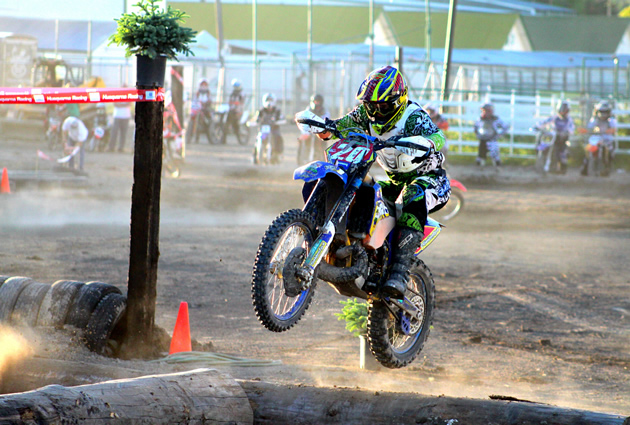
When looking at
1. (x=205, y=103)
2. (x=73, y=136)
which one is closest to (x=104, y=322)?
(x=73, y=136)

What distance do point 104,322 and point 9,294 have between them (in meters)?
0.80

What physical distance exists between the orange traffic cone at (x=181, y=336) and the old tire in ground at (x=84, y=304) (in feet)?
2.05

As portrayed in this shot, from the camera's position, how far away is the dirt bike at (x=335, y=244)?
4.70 m

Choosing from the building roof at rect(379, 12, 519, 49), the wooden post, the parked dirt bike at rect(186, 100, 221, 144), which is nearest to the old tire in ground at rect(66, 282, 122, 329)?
the wooden post

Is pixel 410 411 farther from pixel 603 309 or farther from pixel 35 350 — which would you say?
pixel 603 309

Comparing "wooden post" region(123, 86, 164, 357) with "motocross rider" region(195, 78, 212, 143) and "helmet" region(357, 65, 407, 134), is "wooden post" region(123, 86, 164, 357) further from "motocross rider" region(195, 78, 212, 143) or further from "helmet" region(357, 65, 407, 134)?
"motocross rider" region(195, 78, 212, 143)

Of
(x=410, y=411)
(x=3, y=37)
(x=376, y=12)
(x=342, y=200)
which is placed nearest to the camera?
(x=410, y=411)

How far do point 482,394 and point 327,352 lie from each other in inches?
65.5

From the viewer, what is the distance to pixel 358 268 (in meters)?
4.96

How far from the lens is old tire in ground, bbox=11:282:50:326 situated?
6062 mm

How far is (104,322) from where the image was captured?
6055 millimetres

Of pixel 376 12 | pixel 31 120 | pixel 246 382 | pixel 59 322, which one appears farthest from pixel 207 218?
pixel 376 12

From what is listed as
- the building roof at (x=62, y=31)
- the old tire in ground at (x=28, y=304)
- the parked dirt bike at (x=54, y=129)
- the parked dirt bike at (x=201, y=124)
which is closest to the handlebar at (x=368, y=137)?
the old tire in ground at (x=28, y=304)

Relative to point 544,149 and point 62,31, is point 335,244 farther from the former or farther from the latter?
point 62,31
